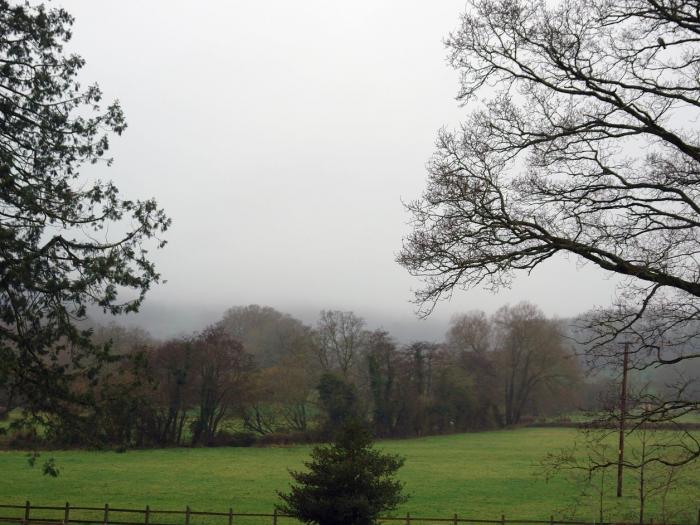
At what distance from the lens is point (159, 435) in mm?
52844

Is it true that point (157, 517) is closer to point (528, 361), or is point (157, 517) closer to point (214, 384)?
point (214, 384)

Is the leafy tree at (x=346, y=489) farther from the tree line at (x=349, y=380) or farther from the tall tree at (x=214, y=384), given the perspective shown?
the tall tree at (x=214, y=384)

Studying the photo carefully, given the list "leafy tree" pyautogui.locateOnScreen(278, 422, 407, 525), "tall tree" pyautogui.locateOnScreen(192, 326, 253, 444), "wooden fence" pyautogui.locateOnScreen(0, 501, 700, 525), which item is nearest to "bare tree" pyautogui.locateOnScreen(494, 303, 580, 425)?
"tall tree" pyautogui.locateOnScreen(192, 326, 253, 444)

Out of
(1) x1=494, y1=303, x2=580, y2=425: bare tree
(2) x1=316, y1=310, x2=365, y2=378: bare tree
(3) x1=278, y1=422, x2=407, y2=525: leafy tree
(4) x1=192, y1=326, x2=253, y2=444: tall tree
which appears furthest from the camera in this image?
(2) x1=316, y1=310, x2=365, y2=378: bare tree

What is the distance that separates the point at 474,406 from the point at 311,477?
A: 52988 mm

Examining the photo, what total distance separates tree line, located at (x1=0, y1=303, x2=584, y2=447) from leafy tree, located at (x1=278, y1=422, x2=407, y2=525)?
2934 cm

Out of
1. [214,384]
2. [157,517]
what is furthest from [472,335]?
[157,517]

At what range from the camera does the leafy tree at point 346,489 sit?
16.4 meters

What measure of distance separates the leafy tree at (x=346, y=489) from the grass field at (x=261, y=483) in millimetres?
4473

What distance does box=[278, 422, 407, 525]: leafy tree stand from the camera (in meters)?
16.4

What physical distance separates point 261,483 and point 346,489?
52.6 feet

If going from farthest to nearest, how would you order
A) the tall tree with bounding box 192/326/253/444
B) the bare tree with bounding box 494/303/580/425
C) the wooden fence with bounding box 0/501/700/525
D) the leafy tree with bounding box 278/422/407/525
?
the bare tree with bounding box 494/303/580/425, the tall tree with bounding box 192/326/253/444, the wooden fence with bounding box 0/501/700/525, the leafy tree with bounding box 278/422/407/525

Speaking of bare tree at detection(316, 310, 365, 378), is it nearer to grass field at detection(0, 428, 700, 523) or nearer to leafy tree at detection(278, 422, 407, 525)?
grass field at detection(0, 428, 700, 523)

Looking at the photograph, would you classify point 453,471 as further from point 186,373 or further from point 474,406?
point 474,406
